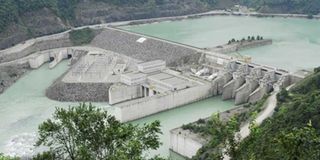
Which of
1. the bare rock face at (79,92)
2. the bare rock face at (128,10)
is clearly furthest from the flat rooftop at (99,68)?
the bare rock face at (128,10)

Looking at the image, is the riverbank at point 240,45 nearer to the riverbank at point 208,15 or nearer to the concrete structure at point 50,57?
the concrete structure at point 50,57

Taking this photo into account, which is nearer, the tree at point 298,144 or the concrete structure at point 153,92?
the tree at point 298,144


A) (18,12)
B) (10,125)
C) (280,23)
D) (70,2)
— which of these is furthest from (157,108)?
(280,23)

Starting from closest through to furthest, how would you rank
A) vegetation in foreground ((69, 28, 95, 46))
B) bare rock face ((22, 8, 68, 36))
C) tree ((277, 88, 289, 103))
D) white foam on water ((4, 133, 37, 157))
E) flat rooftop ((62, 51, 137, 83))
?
white foam on water ((4, 133, 37, 157)) → tree ((277, 88, 289, 103)) → flat rooftop ((62, 51, 137, 83)) → vegetation in foreground ((69, 28, 95, 46)) → bare rock face ((22, 8, 68, 36))

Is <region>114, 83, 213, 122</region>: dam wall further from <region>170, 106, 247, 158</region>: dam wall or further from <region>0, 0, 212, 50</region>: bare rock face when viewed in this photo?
<region>0, 0, 212, 50</region>: bare rock face

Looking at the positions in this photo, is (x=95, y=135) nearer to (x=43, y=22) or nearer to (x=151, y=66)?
(x=151, y=66)

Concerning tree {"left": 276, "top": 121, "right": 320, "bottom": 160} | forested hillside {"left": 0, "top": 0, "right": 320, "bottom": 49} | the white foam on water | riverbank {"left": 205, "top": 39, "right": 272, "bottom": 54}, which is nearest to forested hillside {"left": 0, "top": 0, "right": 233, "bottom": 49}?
forested hillside {"left": 0, "top": 0, "right": 320, "bottom": 49}

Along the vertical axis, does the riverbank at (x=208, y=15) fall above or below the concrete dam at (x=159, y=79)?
above

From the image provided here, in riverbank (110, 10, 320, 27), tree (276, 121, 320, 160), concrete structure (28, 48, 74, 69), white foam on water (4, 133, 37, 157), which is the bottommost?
white foam on water (4, 133, 37, 157)
